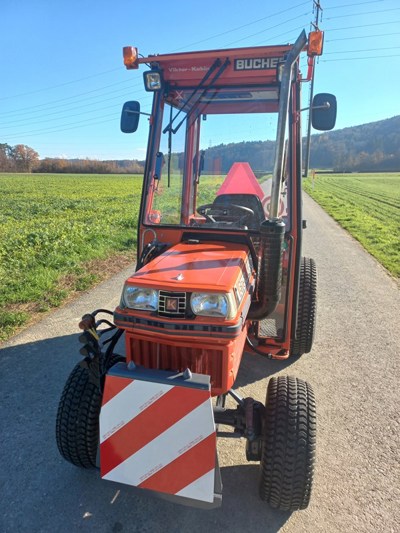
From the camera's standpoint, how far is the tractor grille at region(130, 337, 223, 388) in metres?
1.98

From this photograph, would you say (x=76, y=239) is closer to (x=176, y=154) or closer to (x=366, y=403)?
(x=176, y=154)

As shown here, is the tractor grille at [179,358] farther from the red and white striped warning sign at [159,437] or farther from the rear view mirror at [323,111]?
the rear view mirror at [323,111]

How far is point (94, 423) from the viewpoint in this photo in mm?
2230

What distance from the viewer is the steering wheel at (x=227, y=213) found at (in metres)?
3.15

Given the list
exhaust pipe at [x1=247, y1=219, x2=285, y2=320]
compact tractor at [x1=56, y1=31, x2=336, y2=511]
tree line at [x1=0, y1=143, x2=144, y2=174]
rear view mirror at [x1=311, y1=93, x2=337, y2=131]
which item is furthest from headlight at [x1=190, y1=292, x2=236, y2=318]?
tree line at [x1=0, y1=143, x2=144, y2=174]

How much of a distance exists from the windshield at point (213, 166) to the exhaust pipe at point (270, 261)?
0.67 meters

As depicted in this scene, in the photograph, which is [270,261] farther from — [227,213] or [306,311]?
[306,311]

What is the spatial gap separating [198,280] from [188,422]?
69cm

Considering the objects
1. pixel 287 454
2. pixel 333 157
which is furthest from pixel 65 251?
pixel 333 157

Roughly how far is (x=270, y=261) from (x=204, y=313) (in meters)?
0.51

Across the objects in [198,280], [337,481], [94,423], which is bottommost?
[337,481]

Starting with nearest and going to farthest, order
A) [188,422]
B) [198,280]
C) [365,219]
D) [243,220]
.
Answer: [188,422] → [198,280] → [243,220] → [365,219]

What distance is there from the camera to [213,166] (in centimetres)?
343

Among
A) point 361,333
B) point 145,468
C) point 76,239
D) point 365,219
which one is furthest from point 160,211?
point 365,219
